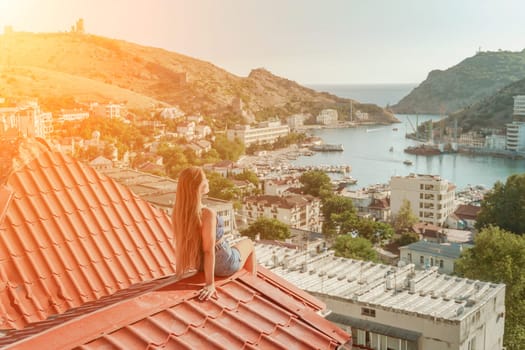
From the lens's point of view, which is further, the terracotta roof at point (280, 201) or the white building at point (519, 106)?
the white building at point (519, 106)

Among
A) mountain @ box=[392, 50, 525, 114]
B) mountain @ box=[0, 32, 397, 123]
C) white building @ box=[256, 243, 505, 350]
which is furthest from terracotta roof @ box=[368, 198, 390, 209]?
mountain @ box=[392, 50, 525, 114]

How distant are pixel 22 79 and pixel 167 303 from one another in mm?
11560

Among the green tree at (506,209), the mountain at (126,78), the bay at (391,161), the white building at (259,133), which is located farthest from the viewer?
the white building at (259,133)

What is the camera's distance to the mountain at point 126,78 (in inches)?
472

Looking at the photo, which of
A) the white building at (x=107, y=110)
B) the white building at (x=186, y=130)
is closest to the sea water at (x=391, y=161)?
the white building at (x=186, y=130)

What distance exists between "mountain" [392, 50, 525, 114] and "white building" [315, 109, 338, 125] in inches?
398

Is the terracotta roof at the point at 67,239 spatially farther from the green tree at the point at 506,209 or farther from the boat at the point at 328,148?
the boat at the point at 328,148

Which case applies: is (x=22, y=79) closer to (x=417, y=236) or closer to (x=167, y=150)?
(x=167, y=150)

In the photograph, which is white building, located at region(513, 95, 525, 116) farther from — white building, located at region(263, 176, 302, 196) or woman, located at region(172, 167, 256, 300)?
woman, located at region(172, 167, 256, 300)

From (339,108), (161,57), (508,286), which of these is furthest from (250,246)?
(339,108)

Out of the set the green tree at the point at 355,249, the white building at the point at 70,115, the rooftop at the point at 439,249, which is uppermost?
the white building at the point at 70,115

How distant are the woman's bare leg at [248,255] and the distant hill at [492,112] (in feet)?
88.4

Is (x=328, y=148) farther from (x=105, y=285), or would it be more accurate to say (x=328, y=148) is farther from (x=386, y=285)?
(x=105, y=285)

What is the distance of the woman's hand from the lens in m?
0.84
